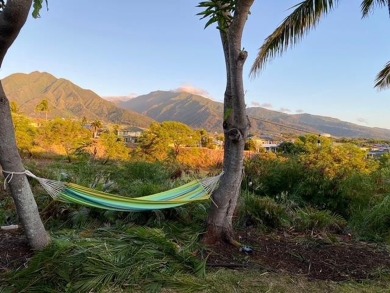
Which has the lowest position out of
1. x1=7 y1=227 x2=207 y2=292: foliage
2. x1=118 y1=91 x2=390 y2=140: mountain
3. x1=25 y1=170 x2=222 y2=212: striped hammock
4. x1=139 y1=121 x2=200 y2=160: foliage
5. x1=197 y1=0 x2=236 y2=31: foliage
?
x1=118 y1=91 x2=390 y2=140: mountain

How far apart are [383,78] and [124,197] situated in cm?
671

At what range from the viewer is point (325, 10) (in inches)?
190

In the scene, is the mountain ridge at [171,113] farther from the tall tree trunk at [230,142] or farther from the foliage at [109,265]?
the foliage at [109,265]

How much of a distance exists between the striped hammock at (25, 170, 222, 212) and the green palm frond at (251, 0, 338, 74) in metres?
3.20

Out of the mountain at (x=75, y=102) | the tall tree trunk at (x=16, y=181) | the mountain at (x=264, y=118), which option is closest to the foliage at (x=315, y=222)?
the tall tree trunk at (x=16, y=181)

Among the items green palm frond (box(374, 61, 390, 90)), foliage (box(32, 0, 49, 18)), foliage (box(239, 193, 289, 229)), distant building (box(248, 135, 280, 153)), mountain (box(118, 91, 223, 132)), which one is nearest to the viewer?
foliage (box(32, 0, 49, 18))

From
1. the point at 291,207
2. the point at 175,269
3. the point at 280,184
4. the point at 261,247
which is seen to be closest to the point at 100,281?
the point at 175,269

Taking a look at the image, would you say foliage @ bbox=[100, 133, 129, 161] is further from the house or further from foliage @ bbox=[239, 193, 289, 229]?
foliage @ bbox=[239, 193, 289, 229]

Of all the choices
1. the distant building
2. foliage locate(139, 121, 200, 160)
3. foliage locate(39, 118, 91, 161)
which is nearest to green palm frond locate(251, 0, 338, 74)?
the distant building

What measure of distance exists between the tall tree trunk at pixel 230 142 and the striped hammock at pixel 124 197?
12cm

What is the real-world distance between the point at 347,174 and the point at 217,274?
131 inches

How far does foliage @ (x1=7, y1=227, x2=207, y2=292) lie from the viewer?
195 cm

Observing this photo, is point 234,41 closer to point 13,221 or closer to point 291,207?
point 291,207

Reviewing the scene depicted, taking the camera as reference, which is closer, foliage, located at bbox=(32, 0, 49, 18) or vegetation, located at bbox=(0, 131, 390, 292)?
foliage, located at bbox=(32, 0, 49, 18)
